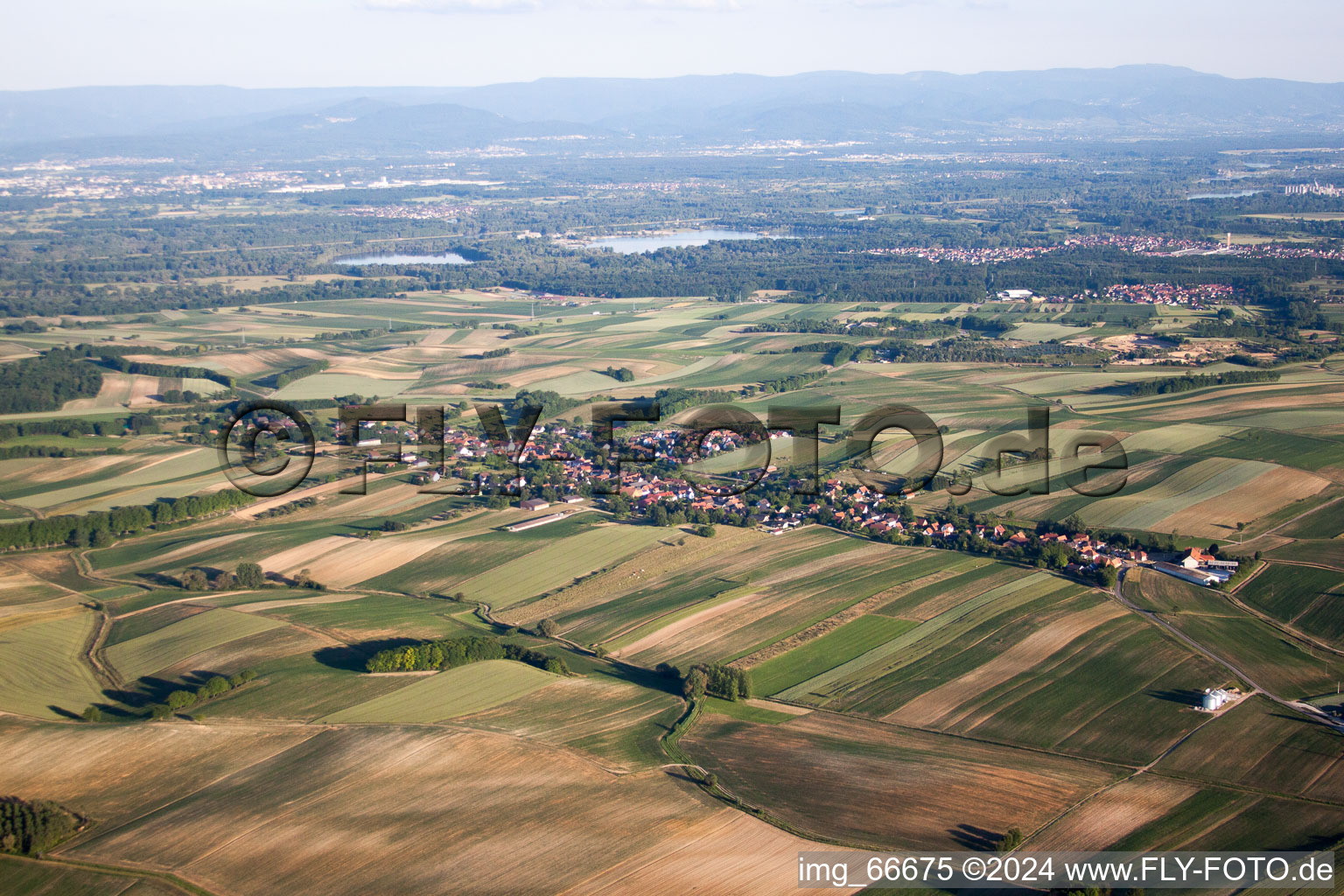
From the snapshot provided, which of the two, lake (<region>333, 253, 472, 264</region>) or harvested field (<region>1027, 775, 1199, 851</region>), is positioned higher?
lake (<region>333, 253, 472, 264</region>)

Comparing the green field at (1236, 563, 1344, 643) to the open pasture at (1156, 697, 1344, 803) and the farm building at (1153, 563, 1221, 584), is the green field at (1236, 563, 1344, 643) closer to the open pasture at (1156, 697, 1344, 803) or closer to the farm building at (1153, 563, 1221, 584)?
the farm building at (1153, 563, 1221, 584)

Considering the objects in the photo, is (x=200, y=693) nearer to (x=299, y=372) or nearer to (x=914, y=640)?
(x=914, y=640)

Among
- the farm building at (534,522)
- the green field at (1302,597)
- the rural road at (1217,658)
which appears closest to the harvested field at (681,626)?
the farm building at (534,522)

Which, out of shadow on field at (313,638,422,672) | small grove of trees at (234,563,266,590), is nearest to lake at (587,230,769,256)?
small grove of trees at (234,563,266,590)

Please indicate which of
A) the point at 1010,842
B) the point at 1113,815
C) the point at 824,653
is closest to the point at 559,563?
the point at 824,653

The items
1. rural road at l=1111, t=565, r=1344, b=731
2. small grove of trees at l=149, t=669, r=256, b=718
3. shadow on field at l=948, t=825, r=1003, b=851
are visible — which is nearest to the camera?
shadow on field at l=948, t=825, r=1003, b=851
